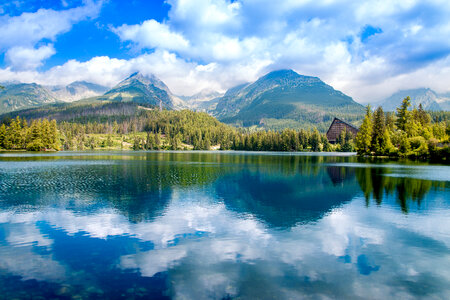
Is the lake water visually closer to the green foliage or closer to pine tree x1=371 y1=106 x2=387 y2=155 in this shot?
pine tree x1=371 y1=106 x2=387 y2=155

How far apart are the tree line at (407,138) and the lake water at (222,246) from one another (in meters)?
83.5

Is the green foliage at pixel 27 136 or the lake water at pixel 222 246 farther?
the green foliage at pixel 27 136

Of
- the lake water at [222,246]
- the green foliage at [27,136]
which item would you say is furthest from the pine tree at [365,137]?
the green foliage at [27,136]

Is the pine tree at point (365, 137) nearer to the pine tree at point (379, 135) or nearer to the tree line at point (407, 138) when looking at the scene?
the tree line at point (407, 138)

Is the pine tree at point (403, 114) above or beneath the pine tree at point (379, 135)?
above

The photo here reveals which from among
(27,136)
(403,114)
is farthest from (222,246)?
(27,136)

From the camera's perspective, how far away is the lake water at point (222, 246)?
1312 cm

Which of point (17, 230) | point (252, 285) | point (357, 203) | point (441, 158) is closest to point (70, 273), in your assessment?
point (252, 285)

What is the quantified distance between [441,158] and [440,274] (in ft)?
374

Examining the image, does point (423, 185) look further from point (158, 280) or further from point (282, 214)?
point (158, 280)

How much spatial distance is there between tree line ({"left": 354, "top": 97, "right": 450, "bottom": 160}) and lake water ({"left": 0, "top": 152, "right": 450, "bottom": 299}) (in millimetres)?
83546

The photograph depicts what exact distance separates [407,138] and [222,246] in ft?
413

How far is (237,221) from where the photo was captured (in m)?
24.3

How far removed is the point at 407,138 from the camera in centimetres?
11806
